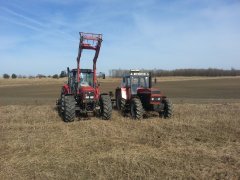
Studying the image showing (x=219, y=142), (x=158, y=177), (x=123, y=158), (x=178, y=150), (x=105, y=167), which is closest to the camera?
(x=158, y=177)

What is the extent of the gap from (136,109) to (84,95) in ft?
7.39

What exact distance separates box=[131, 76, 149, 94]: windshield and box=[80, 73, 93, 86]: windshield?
2050 millimetres

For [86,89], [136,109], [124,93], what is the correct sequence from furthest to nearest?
[124,93]
[86,89]
[136,109]

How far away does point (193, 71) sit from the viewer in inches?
5477

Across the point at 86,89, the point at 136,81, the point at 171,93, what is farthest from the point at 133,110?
the point at 171,93

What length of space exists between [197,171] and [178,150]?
5.69 ft

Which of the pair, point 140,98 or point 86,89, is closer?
point 86,89

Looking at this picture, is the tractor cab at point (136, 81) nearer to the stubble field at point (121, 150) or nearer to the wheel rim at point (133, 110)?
the wheel rim at point (133, 110)

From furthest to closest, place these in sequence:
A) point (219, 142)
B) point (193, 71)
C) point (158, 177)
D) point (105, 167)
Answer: point (193, 71) → point (219, 142) → point (105, 167) → point (158, 177)

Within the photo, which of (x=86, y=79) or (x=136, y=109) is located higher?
(x=86, y=79)

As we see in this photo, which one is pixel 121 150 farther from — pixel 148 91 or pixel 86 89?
pixel 148 91

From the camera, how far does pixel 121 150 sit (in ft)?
28.0

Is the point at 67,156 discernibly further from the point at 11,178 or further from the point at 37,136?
the point at 37,136

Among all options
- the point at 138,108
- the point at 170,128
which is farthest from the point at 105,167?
the point at 138,108
